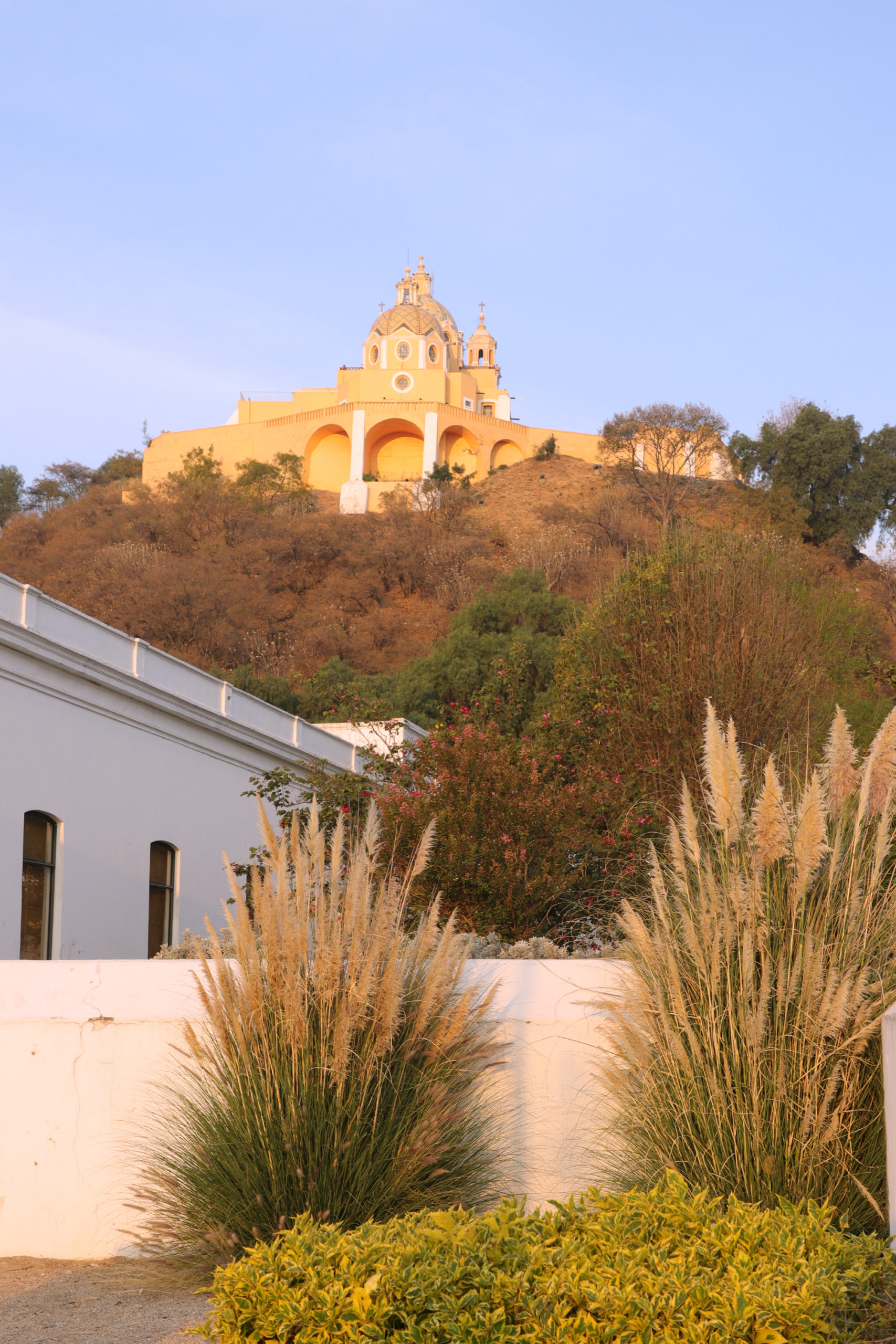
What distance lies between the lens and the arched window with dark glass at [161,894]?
45.7 ft

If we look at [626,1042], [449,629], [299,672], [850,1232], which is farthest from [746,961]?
[449,629]

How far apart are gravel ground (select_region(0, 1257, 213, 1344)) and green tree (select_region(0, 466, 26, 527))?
6358 cm

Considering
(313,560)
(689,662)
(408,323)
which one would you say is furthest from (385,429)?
(689,662)

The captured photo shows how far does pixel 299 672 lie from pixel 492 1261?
36.1 metres

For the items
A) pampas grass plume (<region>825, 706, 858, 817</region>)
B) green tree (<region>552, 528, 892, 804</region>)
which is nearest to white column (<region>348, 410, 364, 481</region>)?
green tree (<region>552, 528, 892, 804</region>)

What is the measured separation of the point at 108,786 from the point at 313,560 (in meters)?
37.2

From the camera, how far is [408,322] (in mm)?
68625

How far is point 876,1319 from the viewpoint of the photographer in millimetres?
3043

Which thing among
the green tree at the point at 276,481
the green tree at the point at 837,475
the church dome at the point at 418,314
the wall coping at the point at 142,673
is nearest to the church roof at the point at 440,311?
the church dome at the point at 418,314

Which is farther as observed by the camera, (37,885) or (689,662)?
(689,662)

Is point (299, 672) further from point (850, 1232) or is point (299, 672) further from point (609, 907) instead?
point (850, 1232)

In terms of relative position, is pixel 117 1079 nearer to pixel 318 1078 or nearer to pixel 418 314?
pixel 318 1078

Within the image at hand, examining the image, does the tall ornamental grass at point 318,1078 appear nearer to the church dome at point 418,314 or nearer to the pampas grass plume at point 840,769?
the pampas grass plume at point 840,769

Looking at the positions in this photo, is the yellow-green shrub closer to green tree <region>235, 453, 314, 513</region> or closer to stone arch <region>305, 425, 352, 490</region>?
green tree <region>235, 453, 314, 513</region>
